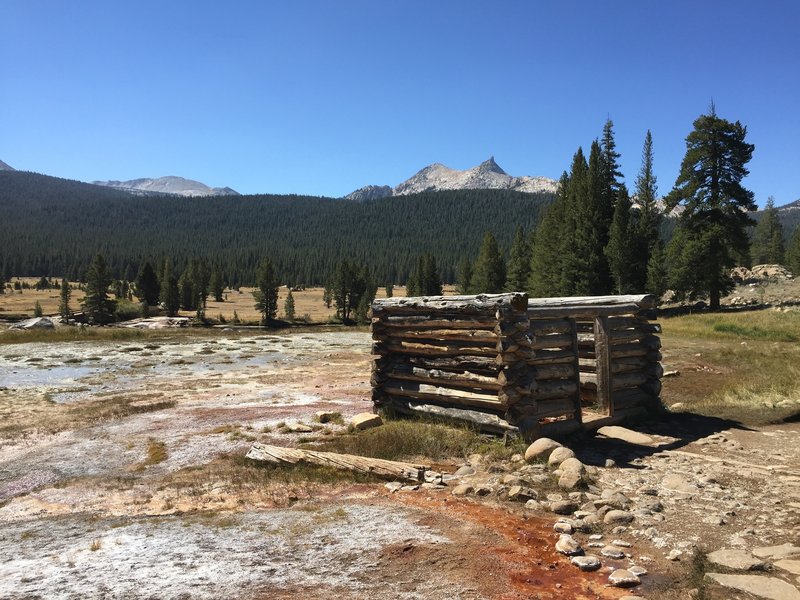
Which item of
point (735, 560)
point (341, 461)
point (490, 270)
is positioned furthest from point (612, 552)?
point (490, 270)

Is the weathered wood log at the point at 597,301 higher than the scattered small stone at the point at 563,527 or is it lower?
higher

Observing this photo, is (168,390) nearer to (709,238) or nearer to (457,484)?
(457,484)

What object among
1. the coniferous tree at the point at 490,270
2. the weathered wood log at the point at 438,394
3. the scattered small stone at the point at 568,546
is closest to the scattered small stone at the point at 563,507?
the scattered small stone at the point at 568,546

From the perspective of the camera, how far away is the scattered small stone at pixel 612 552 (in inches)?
219

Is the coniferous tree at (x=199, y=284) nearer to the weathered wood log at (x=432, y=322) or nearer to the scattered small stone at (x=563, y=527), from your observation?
the weathered wood log at (x=432, y=322)

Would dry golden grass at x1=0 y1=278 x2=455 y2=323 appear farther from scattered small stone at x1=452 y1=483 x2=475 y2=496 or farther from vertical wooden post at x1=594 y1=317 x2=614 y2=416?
scattered small stone at x1=452 y1=483 x2=475 y2=496

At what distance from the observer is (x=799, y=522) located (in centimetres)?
627

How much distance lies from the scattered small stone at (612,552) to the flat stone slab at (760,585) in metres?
0.80

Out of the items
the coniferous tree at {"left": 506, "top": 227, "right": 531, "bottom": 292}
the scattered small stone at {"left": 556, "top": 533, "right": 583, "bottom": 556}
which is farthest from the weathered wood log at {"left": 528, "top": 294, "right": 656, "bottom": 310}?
the coniferous tree at {"left": 506, "top": 227, "right": 531, "bottom": 292}

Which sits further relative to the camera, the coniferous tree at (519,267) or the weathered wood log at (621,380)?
the coniferous tree at (519,267)

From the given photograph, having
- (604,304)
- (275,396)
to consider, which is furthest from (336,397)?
(604,304)

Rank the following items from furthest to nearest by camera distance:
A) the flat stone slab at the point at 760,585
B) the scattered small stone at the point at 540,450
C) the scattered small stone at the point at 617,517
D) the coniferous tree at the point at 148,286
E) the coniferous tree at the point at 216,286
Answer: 1. the coniferous tree at the point at 216,286
2. the coniferous tree at the point at 148,286
3. the scattered small stone at the point at 540,450
4. the scattered small stone at the point at 617,517
5. the flat stone slab at the point at 760,585

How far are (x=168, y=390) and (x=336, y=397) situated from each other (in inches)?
336

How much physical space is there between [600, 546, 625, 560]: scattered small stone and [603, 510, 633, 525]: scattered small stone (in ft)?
2.67
